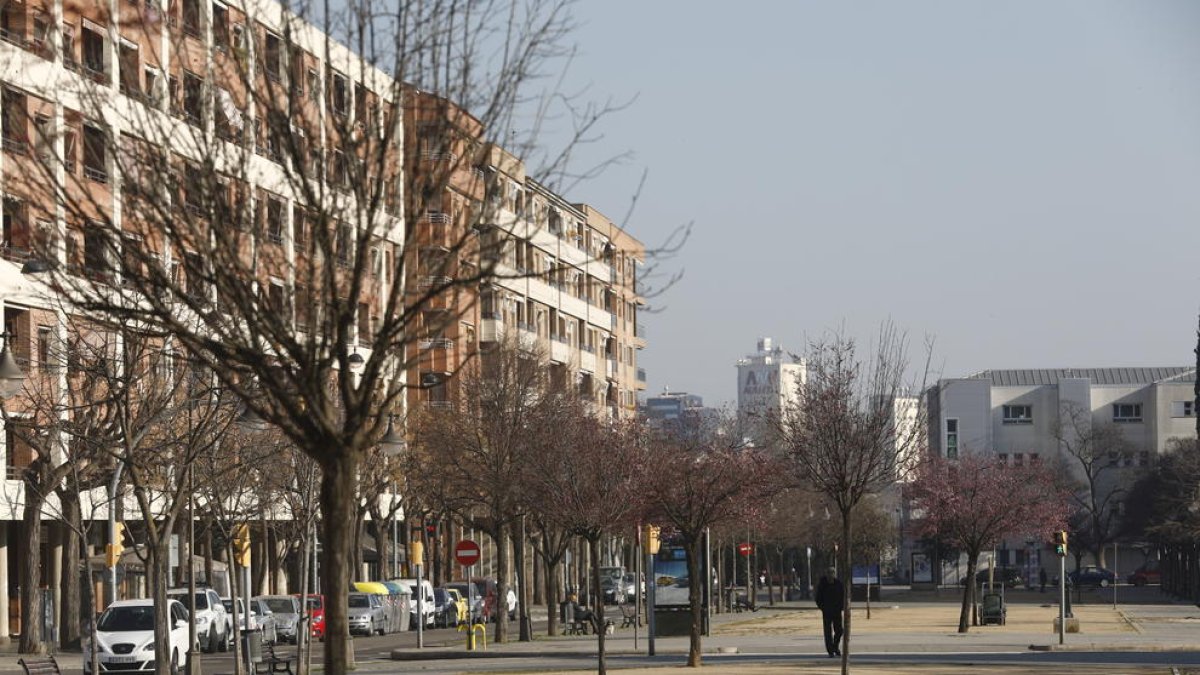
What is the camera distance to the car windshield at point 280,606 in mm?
65750

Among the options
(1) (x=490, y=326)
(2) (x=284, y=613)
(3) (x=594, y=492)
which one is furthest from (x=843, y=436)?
(1) (x=490, y=326)

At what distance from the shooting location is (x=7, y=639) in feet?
203

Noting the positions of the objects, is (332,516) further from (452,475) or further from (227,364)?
(452,475)

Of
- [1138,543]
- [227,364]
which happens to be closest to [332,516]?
[227,364]

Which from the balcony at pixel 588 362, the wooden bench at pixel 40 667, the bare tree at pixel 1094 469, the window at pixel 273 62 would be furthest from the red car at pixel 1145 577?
the window at pixel 273 62

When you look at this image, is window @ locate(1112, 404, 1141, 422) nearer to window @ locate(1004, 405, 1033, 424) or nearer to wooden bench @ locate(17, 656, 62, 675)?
window @ locate(1004, 405, 1033, 424)

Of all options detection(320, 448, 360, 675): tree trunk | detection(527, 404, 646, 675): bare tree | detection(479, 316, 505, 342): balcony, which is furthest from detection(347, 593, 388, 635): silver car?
detection(320, 448, 360, 675): tree trunk

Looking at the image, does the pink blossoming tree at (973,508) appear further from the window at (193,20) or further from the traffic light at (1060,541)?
the window at (193,20)

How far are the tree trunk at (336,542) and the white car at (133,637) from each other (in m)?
31.5

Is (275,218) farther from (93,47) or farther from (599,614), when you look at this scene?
(93,47)

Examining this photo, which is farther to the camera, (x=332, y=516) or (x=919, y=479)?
(x=919, y=479)

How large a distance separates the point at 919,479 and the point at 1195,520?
19449 mm

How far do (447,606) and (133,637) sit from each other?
3347 centimetres

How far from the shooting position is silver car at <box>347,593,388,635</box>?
231 feet
